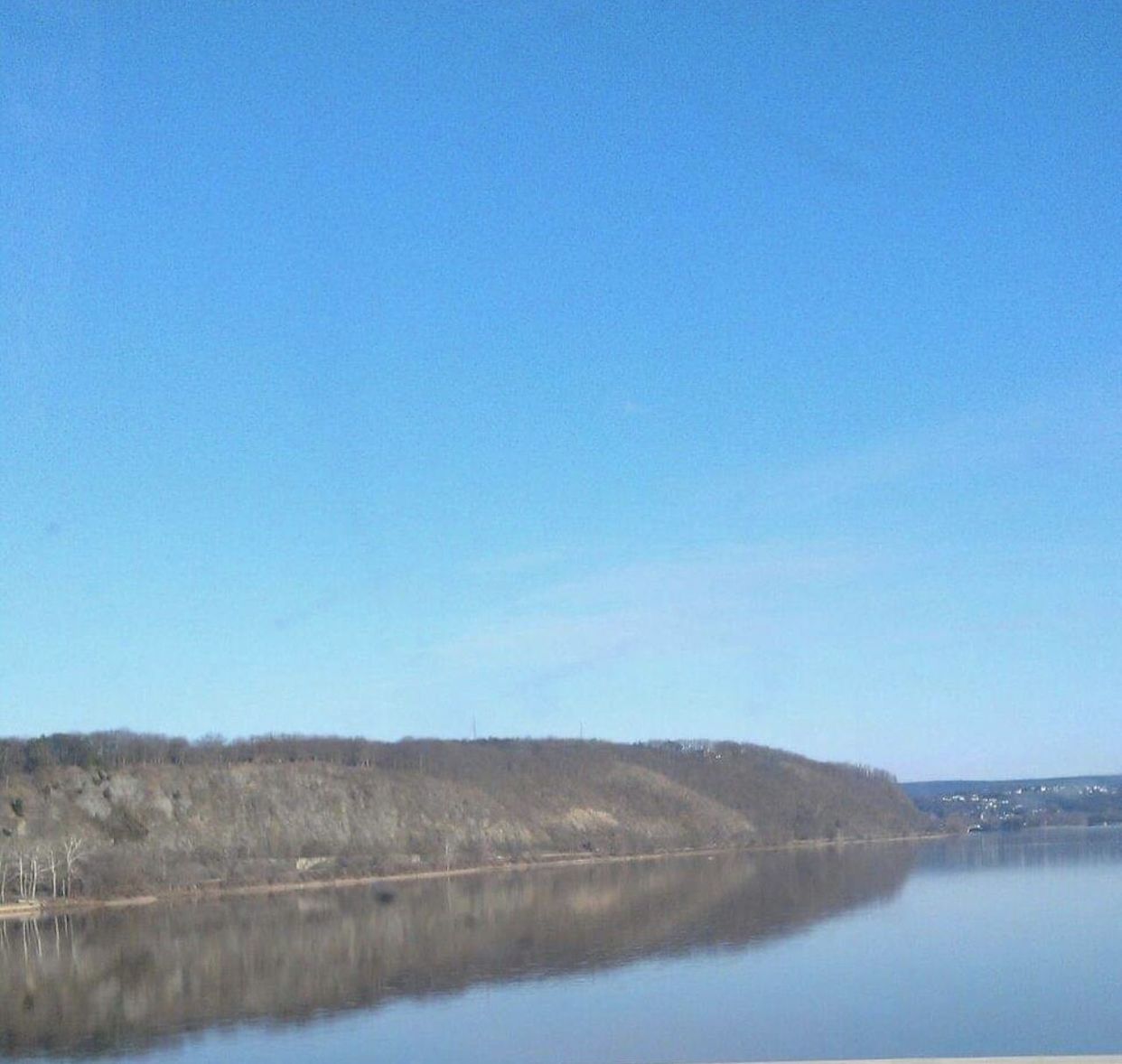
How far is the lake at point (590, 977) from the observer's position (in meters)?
21.5

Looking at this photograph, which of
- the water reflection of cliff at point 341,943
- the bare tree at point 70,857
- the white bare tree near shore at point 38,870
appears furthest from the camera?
the bare tree at point 70,857

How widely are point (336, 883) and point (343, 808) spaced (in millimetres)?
11614

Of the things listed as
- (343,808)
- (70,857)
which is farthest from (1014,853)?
(70,857)

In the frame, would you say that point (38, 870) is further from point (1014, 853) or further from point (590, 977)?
point (1014, 853)

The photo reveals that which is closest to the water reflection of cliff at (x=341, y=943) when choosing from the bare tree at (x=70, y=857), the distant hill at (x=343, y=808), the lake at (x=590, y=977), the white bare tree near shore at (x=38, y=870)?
the lake at (x=590, y=977)

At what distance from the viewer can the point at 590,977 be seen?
1135 inches

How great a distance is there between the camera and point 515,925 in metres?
43.5

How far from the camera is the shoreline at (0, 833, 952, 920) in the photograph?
201ft

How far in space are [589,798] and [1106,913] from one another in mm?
75355

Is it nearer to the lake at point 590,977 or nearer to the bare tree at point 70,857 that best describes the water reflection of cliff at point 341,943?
the lake at point 590,977

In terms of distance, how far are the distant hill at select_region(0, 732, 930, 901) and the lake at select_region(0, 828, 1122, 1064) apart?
14.1m

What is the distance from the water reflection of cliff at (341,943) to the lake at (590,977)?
0.15 meters

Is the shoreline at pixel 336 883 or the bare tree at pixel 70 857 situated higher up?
the bare tree at pixel 70 857

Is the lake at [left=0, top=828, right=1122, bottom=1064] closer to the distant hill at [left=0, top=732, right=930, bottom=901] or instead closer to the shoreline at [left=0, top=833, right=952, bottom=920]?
the shoreline at [left=0, top=833, right=952, bottom=920]
